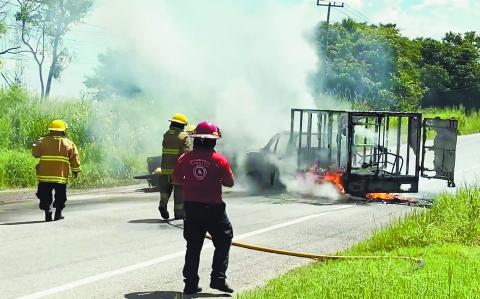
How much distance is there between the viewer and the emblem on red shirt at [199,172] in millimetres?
7711

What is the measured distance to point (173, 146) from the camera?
1240cm

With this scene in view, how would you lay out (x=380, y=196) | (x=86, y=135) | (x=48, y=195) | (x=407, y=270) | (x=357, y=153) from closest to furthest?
1. (x=407, y=270)
2. (x=48, y=195)
3. (x=380, y=196)
4. (x=357, y=153)
5. (x=86, y=135)

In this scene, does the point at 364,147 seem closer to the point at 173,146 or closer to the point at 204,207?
the point at 173,146

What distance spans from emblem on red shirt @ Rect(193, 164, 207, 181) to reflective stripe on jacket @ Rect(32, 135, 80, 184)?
5347mm

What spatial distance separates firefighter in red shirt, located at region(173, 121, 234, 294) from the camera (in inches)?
304

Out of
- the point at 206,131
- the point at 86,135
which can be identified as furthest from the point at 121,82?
the point at 206,131

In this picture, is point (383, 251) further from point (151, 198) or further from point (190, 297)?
point (151, 198)

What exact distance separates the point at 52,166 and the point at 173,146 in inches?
81.1

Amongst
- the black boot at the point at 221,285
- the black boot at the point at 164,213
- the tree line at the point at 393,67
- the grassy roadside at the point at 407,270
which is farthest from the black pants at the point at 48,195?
the tree line at the point at 393,67

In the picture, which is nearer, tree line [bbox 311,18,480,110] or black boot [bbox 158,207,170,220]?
black boot [bbox 158,207,170,220]

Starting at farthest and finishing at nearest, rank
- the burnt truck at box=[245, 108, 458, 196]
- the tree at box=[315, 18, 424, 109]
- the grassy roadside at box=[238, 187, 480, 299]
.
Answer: the tree at box=[315, 18, 424, 109], the burnt truck at box=[245, 108, 458, 196], the grassy roadside at box=[238, 187, 480, 299]

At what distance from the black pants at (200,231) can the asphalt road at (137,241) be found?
0.89 ft

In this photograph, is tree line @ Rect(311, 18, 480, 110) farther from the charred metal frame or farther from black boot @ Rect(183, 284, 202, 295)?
black boot @ Rect(183, 284, 202, 295)

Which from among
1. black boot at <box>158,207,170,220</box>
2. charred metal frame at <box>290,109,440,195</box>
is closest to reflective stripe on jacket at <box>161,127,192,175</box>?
black boot at <box>158,207,170,220</box>
